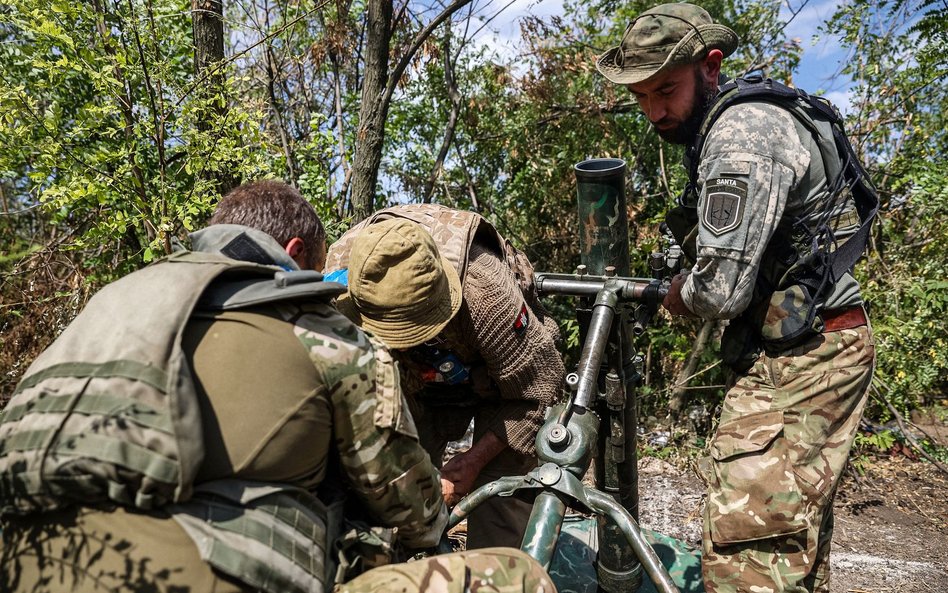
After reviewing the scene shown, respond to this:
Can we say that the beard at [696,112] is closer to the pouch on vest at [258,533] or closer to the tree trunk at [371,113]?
the pouch on vest at [258,533]

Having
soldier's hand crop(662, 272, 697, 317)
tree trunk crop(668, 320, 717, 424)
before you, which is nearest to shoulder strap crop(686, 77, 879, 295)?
soldier's hand crop(662, 272, 697, 317)

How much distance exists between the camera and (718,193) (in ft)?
7.20

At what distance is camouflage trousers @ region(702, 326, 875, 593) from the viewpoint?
221 centimetres

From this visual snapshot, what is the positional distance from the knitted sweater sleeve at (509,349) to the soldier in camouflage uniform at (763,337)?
20.6 inches

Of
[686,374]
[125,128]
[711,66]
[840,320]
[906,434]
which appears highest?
[711,66]

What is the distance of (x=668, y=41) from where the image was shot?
240 centimetres

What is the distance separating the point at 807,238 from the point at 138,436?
6.58 ft

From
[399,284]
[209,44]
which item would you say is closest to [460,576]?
[399,284]

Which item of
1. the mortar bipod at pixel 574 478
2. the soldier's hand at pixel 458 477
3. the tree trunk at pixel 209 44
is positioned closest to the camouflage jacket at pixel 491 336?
the soldier's hand at pixel 458 477

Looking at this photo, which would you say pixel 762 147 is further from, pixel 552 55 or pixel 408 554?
pixel 552 55

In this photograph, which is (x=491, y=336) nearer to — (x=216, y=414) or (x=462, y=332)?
(x=462, y=332)

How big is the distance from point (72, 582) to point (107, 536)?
98 millimetres

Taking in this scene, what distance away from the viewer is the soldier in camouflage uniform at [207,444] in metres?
1.28

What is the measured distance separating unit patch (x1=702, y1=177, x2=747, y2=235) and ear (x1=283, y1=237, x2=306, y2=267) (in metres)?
1.26
